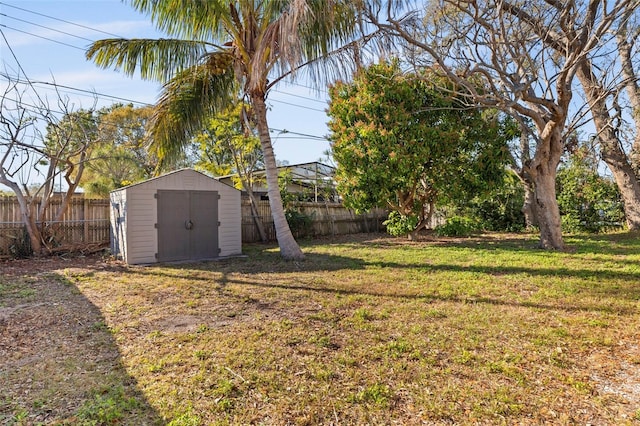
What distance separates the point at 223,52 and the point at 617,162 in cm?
1158

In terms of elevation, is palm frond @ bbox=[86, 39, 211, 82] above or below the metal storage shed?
above

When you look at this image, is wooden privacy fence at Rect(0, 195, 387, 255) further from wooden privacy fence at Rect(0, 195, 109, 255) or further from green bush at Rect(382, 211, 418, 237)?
green bush at Rect(382, 211, 418, 237)

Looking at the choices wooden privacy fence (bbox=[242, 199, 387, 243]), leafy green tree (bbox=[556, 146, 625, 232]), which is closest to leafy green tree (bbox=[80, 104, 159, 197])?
wooden privacy fence (bbox=[242, 199, 387, 243])

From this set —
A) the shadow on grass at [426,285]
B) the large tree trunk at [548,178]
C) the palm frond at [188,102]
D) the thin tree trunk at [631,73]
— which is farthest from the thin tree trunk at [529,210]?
the palm frond at [188,102]

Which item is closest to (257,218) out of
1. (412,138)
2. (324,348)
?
(412,138)

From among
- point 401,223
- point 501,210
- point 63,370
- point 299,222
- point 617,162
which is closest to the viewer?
point 63,370

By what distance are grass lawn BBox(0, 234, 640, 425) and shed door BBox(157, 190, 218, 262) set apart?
1638mm

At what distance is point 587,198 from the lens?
11469 mm

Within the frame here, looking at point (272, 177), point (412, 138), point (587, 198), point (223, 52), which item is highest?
point (223, 52)

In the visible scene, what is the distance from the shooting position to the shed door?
7496 millimetres

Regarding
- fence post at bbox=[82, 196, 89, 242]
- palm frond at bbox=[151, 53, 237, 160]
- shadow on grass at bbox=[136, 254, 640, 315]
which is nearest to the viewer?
shadow on grass at bbox=[136, 254, 640, 315]

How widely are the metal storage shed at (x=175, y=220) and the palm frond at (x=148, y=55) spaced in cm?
208

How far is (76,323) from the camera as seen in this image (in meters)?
3.73

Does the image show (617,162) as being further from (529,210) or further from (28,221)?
(28,221)
